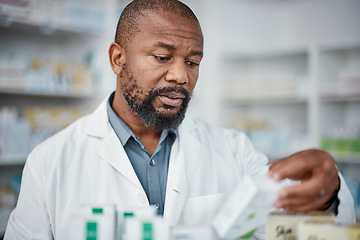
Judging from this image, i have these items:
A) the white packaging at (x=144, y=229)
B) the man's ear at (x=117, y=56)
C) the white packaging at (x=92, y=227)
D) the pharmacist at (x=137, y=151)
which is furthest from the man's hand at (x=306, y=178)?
the man's ear at (x=117, y=56)

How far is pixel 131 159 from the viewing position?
4.86 feet

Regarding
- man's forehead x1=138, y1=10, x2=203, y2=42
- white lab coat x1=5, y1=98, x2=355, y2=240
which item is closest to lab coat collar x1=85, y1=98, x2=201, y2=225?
white lab coat x1=5, y1=98, x2=355, y2=240

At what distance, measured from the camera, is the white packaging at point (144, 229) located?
81 cm

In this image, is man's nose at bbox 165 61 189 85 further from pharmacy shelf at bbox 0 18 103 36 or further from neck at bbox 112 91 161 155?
pharmacy shelf at bbox 0 18 103 36

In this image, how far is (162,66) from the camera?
134cm

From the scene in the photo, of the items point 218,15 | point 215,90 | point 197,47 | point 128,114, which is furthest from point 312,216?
point 218,15

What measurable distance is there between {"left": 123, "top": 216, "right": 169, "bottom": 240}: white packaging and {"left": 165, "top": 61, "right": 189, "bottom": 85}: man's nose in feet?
2.00

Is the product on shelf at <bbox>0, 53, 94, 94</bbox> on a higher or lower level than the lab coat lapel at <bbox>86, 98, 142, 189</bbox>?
higher

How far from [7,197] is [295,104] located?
3.32 meters

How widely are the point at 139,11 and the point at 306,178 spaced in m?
0.86

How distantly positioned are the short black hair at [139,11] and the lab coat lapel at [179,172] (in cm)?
46

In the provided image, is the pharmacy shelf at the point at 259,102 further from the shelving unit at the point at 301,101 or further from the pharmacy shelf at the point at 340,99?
the pharmacy shelf at the point at 340,99

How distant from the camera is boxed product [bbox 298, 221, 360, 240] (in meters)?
0.81

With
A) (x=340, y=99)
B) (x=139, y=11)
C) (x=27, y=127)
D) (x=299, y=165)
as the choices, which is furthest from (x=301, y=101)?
(x=299, y=165)
